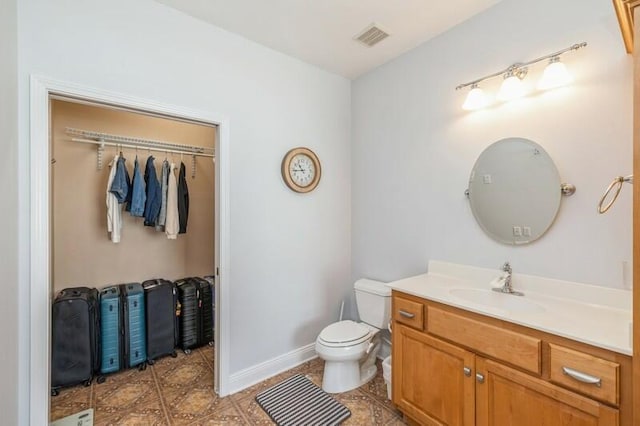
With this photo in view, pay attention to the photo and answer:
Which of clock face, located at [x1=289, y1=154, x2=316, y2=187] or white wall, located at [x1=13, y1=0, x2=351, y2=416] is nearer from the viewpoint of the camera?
white wall, located at [x1=13, y1=0, x2=351, y2=416]

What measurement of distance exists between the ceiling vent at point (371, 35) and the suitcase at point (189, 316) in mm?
Result: 2608

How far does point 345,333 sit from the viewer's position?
2.20 metres

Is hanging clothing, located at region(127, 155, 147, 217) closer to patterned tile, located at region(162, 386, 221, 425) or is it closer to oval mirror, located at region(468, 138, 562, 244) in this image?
patterned tile, located at region(162, 386, 221, 425)

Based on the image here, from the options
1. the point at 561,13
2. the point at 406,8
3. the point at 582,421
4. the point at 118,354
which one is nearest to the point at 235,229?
the point at 118,354

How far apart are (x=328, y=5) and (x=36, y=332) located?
7.92ft

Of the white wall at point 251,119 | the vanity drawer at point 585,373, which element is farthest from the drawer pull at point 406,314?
the white wall at point 251,119

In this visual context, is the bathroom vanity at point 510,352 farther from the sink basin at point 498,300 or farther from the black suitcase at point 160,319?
the black suitcase at point 160,319

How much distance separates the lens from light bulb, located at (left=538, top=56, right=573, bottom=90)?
1527 mm

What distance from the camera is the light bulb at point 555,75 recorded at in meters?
1.53

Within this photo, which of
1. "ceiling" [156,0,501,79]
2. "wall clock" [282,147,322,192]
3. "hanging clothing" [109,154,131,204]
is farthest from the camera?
"hanging clothing" [109,154,131,204]

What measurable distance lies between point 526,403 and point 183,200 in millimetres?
2961

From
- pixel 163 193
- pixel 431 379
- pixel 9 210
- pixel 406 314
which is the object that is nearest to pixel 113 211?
pixel 163 193

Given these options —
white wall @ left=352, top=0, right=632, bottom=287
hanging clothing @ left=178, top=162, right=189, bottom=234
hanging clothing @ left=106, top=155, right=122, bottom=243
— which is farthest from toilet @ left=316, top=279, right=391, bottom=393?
hanging clothing @ left=106, top=155, right=122, bottom=243

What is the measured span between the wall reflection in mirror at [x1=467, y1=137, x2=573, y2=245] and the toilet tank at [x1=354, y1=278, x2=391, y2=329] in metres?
0.87
